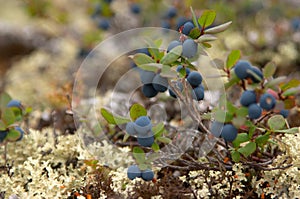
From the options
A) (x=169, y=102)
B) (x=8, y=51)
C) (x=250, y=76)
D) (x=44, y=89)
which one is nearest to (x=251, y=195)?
(x=250, y=76)

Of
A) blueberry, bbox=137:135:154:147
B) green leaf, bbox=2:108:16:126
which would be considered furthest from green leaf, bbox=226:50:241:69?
green leaf, bbox=2:108:16:126

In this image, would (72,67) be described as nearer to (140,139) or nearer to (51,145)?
(51,145)

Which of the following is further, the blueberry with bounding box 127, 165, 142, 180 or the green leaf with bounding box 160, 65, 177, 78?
the blueberry with bounding box 127, 165, 142, 180

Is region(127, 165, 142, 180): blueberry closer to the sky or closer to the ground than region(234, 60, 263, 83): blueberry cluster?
closer to the ground

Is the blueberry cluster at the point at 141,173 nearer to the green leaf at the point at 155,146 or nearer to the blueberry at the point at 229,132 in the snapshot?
the green leaf at the point at 155,146

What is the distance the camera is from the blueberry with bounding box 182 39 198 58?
1.05 m

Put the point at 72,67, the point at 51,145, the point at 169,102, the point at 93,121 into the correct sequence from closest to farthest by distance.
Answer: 1. the point at 51,145
2. the point at 93,121
3. the point at 169,102
4. the point at 72,67

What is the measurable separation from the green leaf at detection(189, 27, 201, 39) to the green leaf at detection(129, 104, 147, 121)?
22 cm

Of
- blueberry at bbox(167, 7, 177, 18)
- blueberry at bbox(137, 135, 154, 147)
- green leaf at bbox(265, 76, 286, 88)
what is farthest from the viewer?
blueberry at bbox(167, 7, 177, 18)

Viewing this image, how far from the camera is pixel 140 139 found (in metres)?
1.10

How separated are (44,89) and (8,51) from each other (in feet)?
5.59

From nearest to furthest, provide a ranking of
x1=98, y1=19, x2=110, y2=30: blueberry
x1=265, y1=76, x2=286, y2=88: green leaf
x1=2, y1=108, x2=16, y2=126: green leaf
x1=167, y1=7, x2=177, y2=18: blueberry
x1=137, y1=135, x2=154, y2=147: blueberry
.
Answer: x1=265, y1=76, x2=286, y2=88: green leaf, x1=137, y1=135, x2=154, y2=147: blueberry, x1=2, y1=108, x2=16, y2=126: green leaf, x1=167, y1=7, x2=177, y2=18: blueberry, x1=98, y1=19, x2=110, y2=30: blueberry

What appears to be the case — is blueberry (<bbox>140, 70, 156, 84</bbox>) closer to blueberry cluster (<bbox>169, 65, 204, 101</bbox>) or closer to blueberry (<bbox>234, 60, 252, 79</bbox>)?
blueberry cluster (<bbox>169, 65, 204, 101</bbox>)

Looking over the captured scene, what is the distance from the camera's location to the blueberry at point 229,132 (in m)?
1.06
